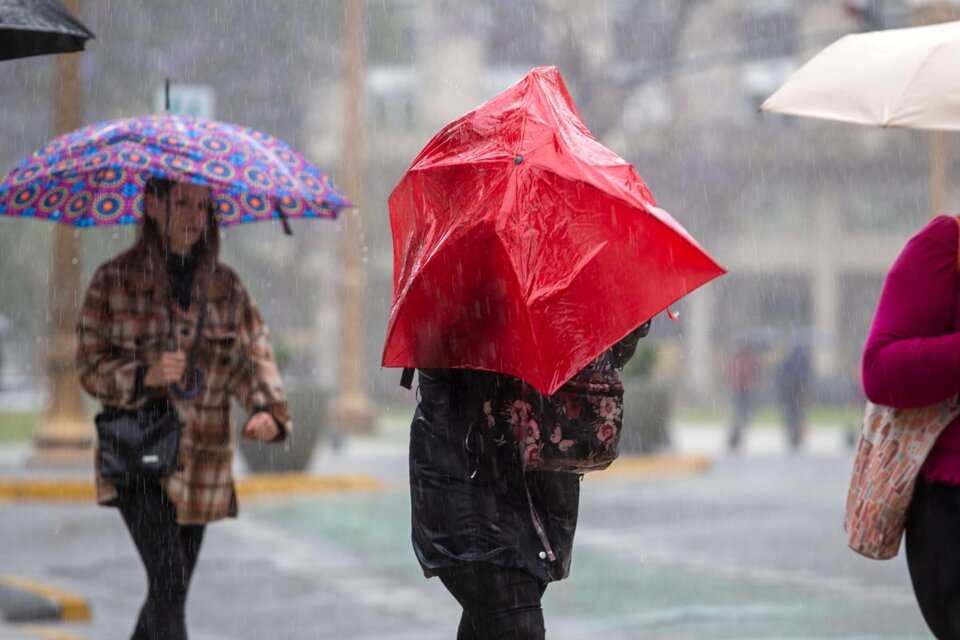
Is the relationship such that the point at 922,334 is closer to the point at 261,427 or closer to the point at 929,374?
the point at 929,374

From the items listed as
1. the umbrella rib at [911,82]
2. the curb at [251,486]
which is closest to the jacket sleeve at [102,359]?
the umbrella rib at [911,82]

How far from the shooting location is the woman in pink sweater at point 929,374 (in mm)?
3557

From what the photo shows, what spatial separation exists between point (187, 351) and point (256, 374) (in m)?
0.25

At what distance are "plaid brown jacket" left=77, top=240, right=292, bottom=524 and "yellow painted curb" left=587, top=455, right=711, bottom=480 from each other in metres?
11.4

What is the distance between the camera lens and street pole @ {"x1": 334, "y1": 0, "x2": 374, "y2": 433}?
854 inches

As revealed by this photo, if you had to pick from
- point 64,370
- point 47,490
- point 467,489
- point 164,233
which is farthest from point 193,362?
point 64,370

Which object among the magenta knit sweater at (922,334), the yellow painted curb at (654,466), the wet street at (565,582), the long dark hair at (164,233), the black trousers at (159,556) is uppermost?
the long dark hair at (164,233)

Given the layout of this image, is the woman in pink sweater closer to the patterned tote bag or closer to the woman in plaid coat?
the patterned tote bag

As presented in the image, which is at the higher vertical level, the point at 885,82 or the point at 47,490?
the point at 885,82

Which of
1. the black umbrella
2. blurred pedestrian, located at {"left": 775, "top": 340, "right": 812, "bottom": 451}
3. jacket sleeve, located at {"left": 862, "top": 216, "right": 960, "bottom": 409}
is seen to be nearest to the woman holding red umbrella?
jacket sleeve, located at {"left": 862, "top": 216, "right": 960, "bottom": 409}

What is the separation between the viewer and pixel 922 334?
12.1 ft

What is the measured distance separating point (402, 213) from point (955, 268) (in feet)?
4.62

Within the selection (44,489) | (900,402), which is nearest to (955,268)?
(900,402)

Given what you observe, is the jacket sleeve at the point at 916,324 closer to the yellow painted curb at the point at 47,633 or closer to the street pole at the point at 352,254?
the yellow painted curb at the point at 47,633
